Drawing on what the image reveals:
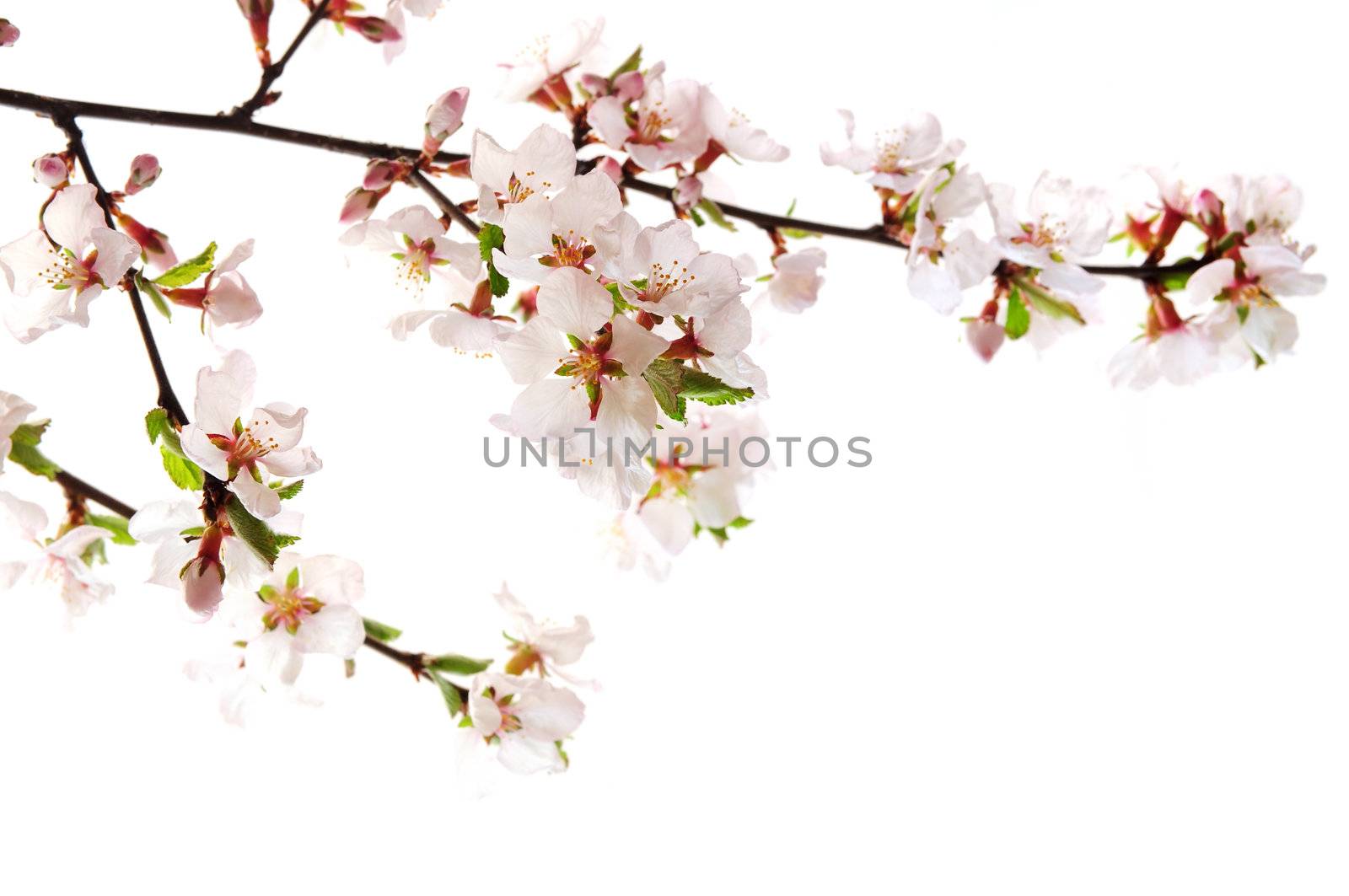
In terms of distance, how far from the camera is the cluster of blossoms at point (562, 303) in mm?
576

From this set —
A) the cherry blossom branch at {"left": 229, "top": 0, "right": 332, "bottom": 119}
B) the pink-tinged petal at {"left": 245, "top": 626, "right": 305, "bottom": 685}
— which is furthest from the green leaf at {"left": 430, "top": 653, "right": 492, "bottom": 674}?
the cherry blossom branch at {"left": 229, "top": 0, "right": 332, "bottom": 119}

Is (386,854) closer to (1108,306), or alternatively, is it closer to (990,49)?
(1108,306)

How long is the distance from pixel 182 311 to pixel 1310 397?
69.3 inches

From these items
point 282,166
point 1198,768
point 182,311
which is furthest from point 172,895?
point 1198,768

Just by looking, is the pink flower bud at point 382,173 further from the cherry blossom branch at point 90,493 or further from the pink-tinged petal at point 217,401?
the cherry blossom branch at point 90,493

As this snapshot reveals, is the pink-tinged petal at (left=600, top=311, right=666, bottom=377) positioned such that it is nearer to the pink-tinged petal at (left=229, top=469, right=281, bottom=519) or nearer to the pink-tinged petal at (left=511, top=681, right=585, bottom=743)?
the pink-tinged petal at (left=229, top=469, right=281, bottom=519)

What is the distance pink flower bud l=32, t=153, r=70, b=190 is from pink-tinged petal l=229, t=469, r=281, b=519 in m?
0.24

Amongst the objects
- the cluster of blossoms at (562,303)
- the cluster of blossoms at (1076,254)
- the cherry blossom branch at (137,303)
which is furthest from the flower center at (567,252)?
the cluster of blossoms at (1076,254)

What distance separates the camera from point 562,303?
55cm

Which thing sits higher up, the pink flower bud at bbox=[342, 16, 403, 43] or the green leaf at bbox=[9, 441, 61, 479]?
the pink flower bud at bbox=[342, 16, 403, 43]

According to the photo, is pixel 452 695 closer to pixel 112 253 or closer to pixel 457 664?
pixel 457 664

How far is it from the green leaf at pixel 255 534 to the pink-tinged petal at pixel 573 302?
21 cm

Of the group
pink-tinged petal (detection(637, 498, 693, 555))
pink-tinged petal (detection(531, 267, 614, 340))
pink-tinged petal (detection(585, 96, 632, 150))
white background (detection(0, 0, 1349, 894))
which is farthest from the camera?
white background (detection(0, 0, 1349, 894))

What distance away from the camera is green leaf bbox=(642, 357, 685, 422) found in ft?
1.87
